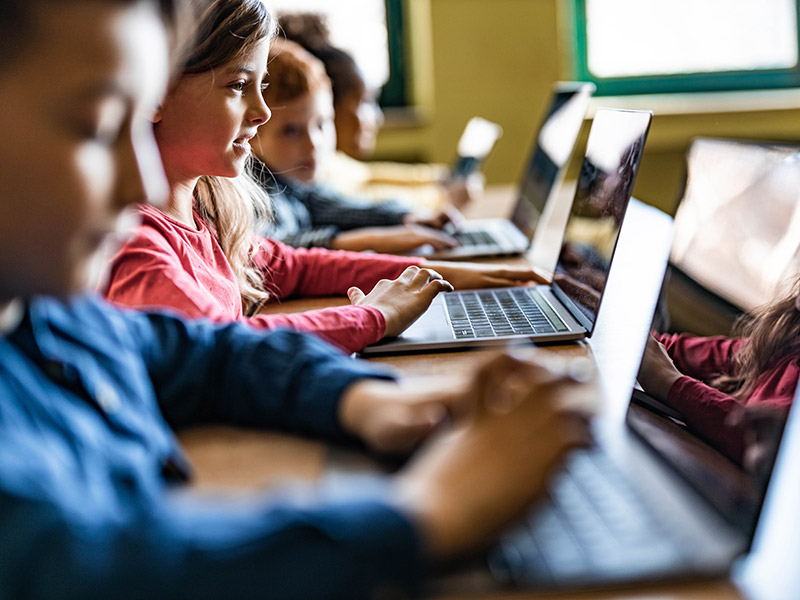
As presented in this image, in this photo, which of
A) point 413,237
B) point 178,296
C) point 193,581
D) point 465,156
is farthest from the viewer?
point 465,156

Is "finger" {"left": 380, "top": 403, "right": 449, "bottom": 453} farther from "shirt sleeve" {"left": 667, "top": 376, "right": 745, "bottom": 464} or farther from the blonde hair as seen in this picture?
the blonde hair

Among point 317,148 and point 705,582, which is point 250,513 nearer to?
point 705,582

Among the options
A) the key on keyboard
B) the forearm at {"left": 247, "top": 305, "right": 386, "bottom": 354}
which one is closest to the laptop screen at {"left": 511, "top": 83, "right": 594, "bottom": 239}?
the key on keyboard

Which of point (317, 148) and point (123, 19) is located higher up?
point (123, 19)

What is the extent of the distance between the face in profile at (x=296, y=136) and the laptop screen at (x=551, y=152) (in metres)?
0.46

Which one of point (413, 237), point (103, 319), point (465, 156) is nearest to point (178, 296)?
point (103, 319)

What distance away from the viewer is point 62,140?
428 mm

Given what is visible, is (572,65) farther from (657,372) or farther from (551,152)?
(657,372)

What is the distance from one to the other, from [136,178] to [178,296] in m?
0.31

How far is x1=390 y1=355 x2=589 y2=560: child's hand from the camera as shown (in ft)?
1.36

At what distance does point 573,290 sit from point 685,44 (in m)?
2.80

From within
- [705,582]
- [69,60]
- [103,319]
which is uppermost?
[69,60]

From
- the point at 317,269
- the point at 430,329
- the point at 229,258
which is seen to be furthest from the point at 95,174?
Result: the point at 317,269

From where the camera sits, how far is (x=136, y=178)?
1.52 feet
